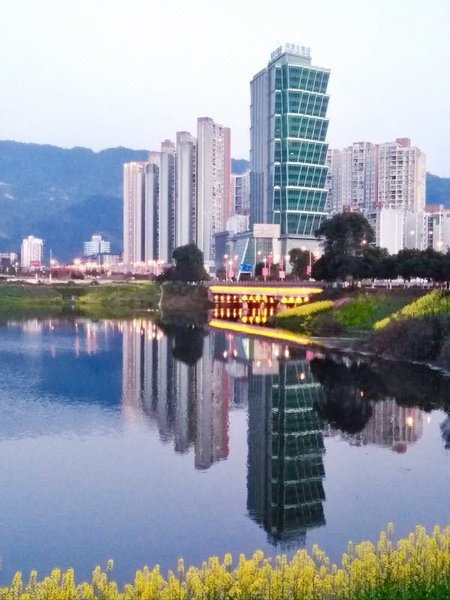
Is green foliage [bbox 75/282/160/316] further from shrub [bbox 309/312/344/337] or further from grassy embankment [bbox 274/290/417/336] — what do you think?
shrub [bbox 309/312/344/337]

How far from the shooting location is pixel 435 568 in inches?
434

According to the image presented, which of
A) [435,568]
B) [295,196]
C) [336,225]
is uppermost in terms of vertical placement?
[295,196]

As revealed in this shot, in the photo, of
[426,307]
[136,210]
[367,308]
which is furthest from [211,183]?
[426,307]

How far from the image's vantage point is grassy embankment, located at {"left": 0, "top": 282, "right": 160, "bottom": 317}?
326 feet

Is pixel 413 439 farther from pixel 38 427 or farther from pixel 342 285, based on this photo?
pixel 342 285

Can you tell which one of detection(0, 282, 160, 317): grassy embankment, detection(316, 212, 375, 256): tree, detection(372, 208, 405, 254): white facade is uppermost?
detection(372, 208, 405, 254): white facade

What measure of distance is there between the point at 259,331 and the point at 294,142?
69.9m

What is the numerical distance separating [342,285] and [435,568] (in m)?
58.7

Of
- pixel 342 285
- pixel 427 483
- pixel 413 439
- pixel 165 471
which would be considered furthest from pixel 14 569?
pixel 342 285

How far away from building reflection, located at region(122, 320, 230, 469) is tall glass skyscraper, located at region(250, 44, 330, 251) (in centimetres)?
7975

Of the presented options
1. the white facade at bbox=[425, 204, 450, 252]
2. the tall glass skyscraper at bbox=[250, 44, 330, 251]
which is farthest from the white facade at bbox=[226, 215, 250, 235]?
the white facade at bbox=[425, 204, 450, 252]

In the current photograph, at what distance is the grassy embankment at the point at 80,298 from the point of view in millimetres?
99312

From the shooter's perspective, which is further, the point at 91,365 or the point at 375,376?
the point at 91,365

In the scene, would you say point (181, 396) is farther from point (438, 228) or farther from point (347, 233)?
point (438, 228)
